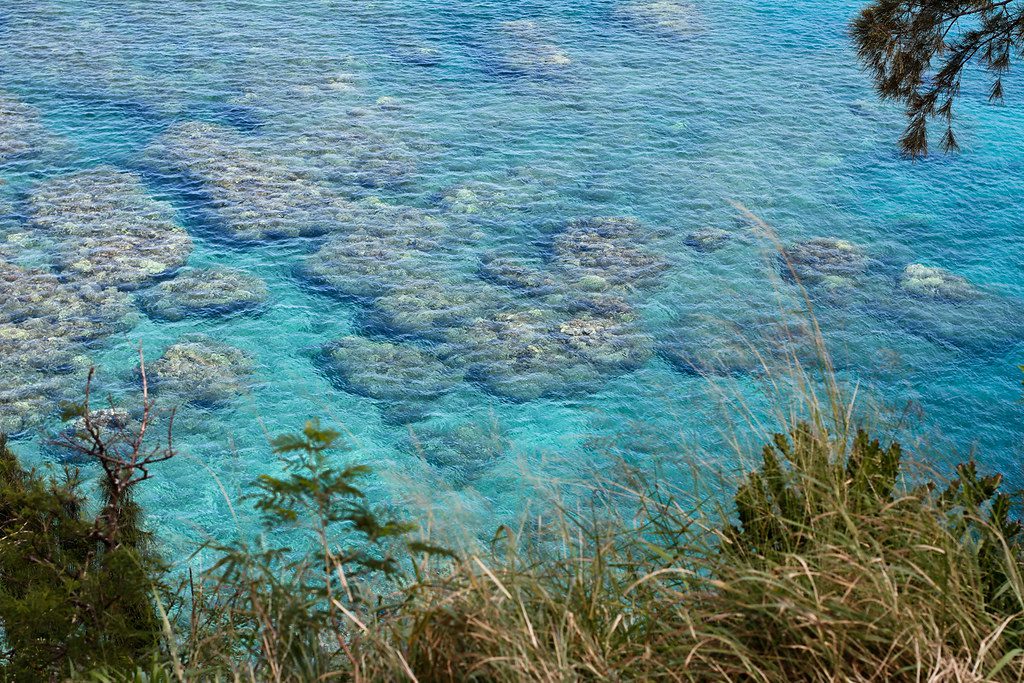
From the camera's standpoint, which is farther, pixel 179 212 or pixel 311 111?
pixel 311 111

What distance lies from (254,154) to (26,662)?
8.67 meters

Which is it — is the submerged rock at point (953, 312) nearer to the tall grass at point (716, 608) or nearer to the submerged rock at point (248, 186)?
the submerged rock at point (248, 186)

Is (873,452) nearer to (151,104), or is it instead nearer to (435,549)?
→ (435,549)

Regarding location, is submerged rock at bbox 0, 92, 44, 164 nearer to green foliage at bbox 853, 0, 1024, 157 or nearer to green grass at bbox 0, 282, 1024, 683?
green foliage at bbox 853, 0, 1024, 157

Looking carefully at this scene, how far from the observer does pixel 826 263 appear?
9172 mm

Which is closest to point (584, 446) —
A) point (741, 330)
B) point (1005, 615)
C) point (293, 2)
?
point (741, 330)

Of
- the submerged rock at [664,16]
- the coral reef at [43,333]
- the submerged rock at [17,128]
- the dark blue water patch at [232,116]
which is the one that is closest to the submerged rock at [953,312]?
the coral reef at [43,333]

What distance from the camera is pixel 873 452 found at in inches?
112

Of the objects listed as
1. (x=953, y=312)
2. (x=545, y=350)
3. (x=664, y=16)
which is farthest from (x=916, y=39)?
(x=664, y=16)

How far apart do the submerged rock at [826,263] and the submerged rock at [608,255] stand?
1263 mm

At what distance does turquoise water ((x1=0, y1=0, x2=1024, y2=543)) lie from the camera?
23.7 feet

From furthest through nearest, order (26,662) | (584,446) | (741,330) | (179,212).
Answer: (179,212) < (741,330) < (584,446) < (26,662)

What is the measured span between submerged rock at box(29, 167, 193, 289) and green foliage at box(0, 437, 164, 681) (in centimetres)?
541

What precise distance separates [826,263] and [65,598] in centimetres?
763
